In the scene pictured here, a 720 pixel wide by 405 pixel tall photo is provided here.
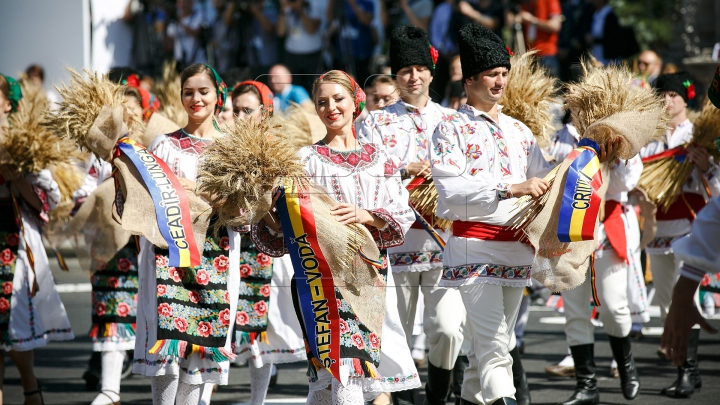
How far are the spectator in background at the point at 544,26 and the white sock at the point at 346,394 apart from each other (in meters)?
7.44

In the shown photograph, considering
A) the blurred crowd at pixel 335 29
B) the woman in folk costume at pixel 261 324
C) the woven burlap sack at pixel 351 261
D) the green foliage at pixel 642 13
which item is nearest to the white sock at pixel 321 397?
the woven burlap sack at pixel 351 261

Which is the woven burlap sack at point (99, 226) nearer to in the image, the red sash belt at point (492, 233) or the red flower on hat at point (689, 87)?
the red sash belt at point (492, 233)

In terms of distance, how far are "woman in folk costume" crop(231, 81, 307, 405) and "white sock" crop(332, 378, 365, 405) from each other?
4.24 ft

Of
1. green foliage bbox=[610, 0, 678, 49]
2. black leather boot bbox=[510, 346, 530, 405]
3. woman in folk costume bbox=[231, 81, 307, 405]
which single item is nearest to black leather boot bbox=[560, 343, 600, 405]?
black leather boot bbox=[510, 346, 530, 405]

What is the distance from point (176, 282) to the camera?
4961 millimetres

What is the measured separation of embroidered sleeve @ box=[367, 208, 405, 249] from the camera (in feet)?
15.0

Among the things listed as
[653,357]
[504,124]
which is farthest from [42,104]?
[653,357]

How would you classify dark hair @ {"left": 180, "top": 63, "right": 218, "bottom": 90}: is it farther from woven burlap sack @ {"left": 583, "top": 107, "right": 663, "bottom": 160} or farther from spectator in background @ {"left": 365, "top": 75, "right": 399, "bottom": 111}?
woven burlap sack @ {"left": 583, "top": 107, "right": 663, "bottom": 160}

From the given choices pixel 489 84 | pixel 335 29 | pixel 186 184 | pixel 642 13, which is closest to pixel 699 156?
pixel 489 84

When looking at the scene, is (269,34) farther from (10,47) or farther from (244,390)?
(244,390)

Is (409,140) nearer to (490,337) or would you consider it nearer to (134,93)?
(490,337)

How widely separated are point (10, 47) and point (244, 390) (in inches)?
205

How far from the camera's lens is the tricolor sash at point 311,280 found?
4344mm

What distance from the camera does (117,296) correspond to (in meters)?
6.20
